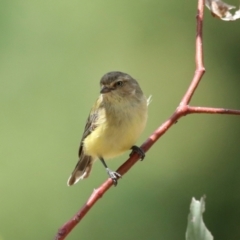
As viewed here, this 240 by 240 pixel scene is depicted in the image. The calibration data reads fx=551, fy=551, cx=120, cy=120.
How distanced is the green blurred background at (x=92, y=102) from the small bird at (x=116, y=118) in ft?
6.09

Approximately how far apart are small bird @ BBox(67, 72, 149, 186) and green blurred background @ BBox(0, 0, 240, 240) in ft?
6.09

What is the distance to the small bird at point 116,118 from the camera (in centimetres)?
238

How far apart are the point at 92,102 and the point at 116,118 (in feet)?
6.80

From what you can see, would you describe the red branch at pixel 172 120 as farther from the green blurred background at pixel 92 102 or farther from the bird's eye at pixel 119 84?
the green blurred background at pixel 92 102

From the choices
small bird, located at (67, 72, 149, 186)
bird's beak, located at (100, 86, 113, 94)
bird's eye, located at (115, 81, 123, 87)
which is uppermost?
bird's eye, located at (115, 81, 123, 87)

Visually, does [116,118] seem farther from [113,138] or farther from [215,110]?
[215,110]

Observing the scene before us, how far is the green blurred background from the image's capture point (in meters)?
4.52

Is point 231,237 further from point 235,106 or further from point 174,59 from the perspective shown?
point 174,59

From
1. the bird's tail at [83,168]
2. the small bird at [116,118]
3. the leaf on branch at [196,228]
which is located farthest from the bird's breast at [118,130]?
the leaf on branch at [196,228]

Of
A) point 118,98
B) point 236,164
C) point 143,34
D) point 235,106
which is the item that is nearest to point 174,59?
point 143,34

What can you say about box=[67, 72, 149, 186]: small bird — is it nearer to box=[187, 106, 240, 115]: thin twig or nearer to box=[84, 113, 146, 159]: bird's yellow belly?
box=[84, 113, 146, 159]: bird's yellow belly

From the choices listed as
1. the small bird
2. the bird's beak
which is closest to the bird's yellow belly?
the small bird

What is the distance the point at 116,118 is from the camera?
95.2 inches

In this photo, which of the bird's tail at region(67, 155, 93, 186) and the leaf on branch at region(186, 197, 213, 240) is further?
the bird's tail at region(67, 155, 93, 186)
